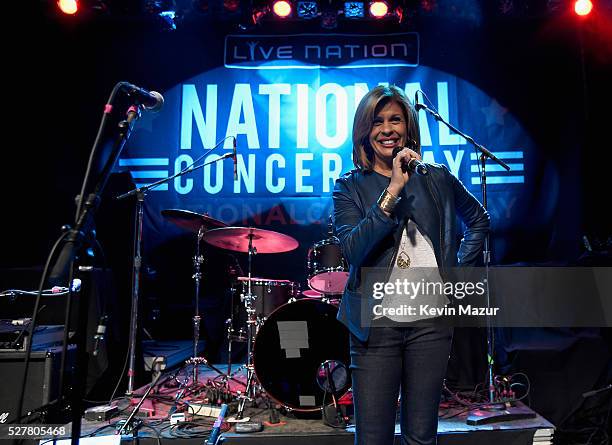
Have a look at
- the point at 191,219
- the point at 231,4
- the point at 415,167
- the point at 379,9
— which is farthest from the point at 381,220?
the point at 231,4

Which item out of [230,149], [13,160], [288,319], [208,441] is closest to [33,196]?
[13,160]

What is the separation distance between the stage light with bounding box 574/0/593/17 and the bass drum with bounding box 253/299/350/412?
4491mm

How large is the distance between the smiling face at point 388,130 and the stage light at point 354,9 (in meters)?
4.34

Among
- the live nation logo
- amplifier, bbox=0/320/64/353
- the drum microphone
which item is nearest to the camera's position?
the drum microphone

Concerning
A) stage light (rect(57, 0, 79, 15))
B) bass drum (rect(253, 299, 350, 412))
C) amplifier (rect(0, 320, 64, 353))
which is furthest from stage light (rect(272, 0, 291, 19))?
amplifier (rect(0, 320, 64, 353))

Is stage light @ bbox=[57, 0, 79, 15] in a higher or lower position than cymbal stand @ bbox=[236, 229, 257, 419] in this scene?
higher

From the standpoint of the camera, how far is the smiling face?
1935 mm

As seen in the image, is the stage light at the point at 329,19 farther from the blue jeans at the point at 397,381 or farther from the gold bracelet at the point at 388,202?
the blue jeans at the point at 397,381

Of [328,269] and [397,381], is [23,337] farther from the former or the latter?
[397,381]

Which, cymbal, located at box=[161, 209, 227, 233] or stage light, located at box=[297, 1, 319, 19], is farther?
stage light, located at box=[297, 1, 319, 19]

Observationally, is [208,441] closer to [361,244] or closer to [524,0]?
[361,244]

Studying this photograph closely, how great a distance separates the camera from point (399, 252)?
1.80m

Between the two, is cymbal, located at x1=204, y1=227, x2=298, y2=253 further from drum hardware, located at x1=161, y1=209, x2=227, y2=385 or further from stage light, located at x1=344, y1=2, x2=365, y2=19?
stage light, located at x1=344, y1=2, x2=365, y2=19

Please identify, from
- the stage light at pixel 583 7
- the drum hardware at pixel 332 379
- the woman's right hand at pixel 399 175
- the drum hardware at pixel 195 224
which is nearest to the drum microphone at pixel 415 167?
the woman's right hand at pixel 399 175
